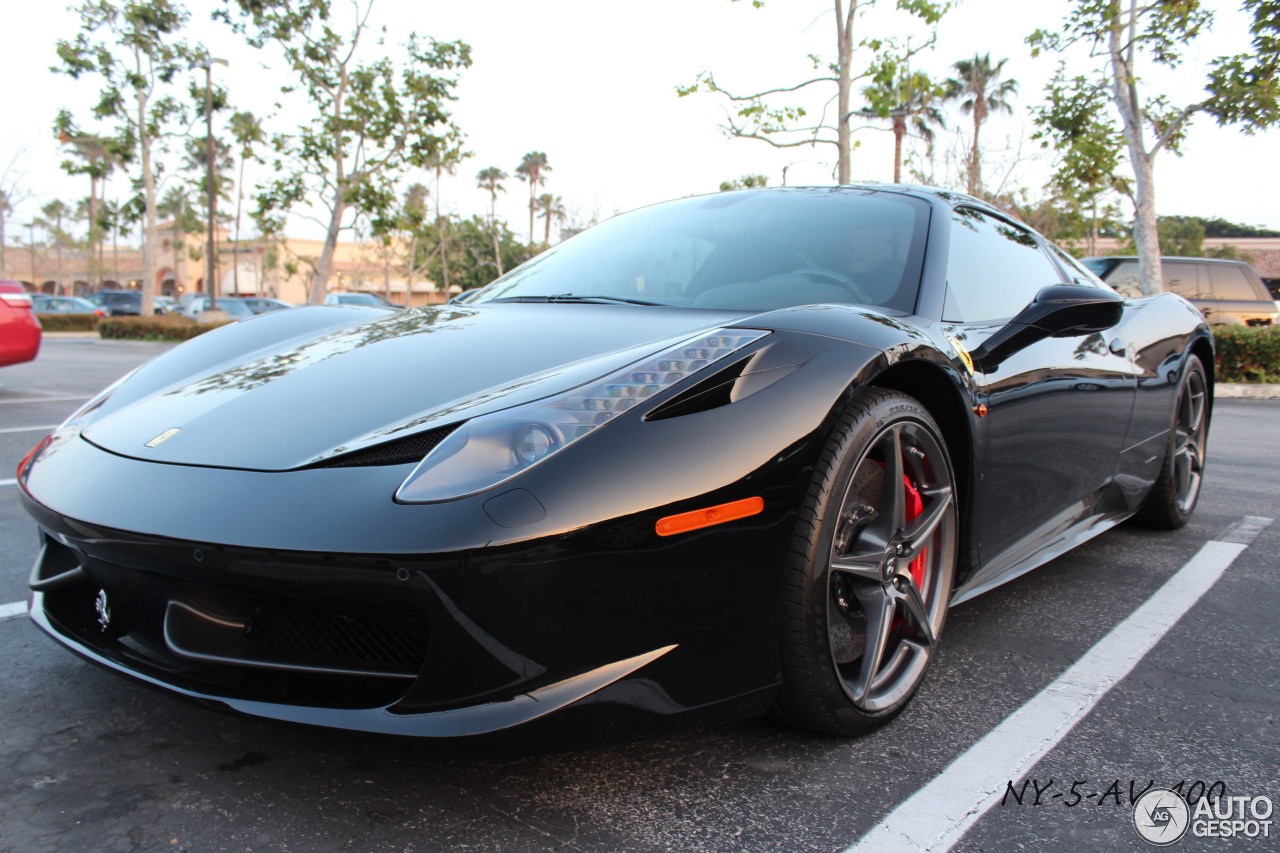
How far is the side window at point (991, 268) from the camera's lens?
264 centimetres

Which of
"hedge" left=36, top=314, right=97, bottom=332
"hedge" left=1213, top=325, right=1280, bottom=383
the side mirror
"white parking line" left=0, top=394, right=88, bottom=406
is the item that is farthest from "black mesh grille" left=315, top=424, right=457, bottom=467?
"hedge" left=36, top=314, right=97, bottom=332

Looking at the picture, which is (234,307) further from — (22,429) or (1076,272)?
(1076,272)

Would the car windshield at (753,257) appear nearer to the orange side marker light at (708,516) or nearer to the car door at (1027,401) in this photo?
the car door at (1027,401)

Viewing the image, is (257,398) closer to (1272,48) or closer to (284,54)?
(1272,48)

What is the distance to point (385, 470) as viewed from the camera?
1670 mm

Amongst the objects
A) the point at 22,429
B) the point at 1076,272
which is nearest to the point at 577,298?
the point at 1076,272

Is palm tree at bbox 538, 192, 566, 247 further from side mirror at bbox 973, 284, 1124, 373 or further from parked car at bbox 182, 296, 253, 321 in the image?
side mirror at bbox 973, 284, 1124, 373

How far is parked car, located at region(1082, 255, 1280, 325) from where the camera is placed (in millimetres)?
14398

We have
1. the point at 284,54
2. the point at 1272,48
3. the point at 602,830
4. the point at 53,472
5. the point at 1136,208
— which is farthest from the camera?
the point at 284,54

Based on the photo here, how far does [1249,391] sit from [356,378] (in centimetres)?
1282

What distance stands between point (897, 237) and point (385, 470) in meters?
1.63

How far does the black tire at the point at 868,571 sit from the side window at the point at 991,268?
0.58 meters

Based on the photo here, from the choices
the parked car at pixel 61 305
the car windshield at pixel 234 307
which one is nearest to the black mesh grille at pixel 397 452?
the car windshield at pixel 234 307

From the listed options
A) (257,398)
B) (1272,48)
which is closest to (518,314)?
(257,398)
